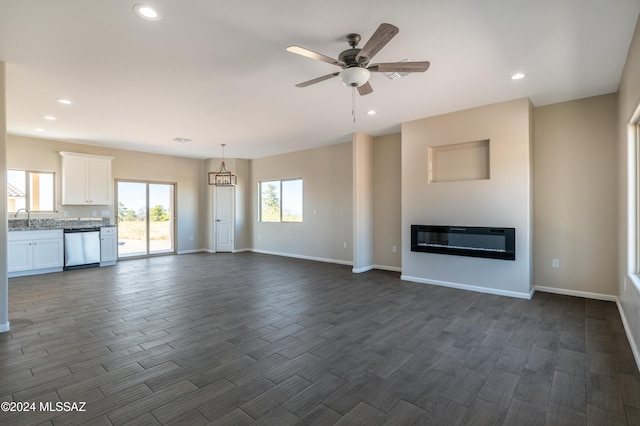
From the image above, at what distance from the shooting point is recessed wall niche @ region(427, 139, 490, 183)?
4.67 m

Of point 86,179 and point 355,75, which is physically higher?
point 355,75

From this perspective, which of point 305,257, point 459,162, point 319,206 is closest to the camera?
point 459,162

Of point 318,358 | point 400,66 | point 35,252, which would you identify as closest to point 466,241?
point 400,66

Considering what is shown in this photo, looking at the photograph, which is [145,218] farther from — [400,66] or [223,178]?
[400,66]

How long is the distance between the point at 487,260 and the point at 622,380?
2349 mm

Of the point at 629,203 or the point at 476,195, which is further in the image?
the point at 476,195

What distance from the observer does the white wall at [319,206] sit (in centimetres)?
698

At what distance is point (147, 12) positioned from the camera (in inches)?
91.0

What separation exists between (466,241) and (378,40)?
3.49 meters

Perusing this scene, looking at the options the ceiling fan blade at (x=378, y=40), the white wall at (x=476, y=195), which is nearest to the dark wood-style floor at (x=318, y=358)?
the white wall at (x=476, y=195)

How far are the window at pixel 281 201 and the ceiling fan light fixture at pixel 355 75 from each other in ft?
17.4

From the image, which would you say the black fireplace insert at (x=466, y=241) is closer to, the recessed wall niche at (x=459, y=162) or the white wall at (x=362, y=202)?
the recessed wall niche at (x=459, y=162)

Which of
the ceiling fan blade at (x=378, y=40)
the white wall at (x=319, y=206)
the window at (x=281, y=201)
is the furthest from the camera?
the window at (x=281, y=201)

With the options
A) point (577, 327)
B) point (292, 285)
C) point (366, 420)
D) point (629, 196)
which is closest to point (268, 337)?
point (366, 420)
